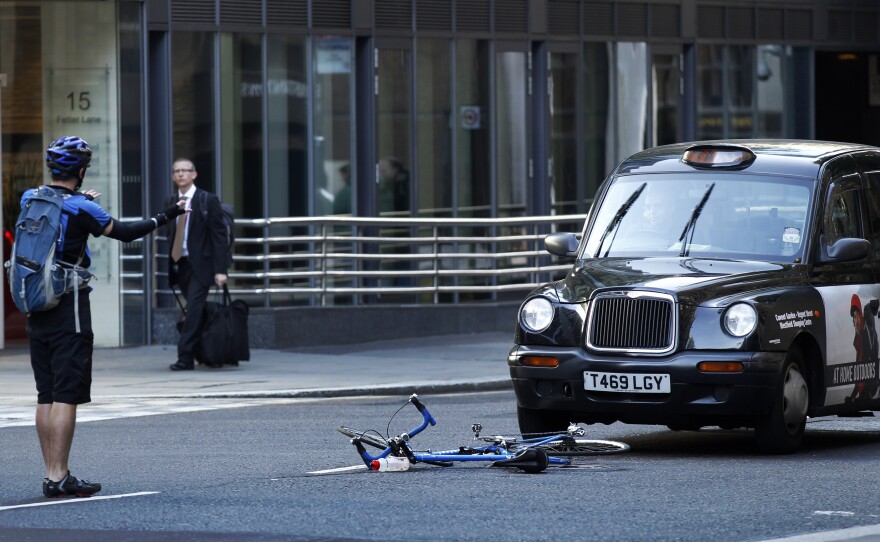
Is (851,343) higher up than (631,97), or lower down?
lower down

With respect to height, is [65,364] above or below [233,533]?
above

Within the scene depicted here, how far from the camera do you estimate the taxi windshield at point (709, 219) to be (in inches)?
447

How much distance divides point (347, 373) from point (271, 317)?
2.61 metres

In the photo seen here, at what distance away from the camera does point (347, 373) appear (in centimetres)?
1786

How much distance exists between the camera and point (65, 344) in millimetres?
9180

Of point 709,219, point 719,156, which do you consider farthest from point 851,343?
point 719,156

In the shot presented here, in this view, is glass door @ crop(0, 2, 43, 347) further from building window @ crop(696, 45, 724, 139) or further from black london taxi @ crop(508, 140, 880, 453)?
building window @ crop(696, 45, 724, 139)

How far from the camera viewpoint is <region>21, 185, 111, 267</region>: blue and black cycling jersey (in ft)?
30.6

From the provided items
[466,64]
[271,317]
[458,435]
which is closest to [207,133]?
[271,317]

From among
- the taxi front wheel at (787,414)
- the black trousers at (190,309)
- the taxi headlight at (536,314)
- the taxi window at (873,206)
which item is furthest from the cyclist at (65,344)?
the black trousers at (190,309)

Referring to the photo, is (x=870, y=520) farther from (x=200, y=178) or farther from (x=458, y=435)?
(x=200, y=178)

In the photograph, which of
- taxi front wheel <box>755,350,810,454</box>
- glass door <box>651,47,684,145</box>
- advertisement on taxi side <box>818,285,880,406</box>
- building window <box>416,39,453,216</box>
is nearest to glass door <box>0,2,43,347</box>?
building window <box>416,39,453,216</box>

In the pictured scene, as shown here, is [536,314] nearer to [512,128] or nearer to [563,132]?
[512,128]

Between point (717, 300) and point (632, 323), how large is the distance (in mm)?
505
